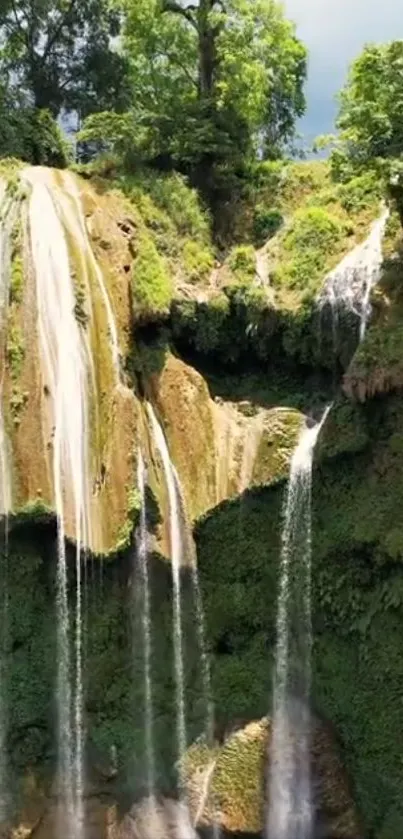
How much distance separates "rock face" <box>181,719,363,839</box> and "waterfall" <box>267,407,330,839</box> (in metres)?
0.14

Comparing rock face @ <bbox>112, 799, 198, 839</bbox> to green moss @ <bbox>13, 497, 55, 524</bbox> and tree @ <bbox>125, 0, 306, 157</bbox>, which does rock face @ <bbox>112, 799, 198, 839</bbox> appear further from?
tree @ <bbox>125, 0, 306, 157</bbox>

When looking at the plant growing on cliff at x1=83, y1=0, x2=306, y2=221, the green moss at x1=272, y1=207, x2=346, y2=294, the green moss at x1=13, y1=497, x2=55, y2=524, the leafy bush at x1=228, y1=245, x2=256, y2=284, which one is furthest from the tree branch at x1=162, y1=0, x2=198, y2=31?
the green moss at x1=13, y1=497, x2=55, y2=524

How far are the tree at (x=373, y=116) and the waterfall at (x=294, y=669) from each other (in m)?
6.62

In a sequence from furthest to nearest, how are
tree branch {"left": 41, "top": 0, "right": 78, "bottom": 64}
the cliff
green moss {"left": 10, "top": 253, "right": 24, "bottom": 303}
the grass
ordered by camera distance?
tree branch {"left": 41, "top": 0, "right": 78, "bottom": 64} → the grass → green moss {"left": 10, "top": 253, "right": 24, "bottom": 303} → the cliff

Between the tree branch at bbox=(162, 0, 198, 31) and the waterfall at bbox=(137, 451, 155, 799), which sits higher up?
the tree branch at bbox=(162, 0, 198, 31)

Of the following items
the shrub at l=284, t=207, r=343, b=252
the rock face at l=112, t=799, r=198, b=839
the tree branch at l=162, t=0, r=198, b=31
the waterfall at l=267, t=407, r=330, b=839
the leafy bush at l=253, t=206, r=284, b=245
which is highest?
the tree branch at l=162, t=0, r=198, b=31

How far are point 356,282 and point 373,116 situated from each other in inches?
188

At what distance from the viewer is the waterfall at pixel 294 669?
13766mm

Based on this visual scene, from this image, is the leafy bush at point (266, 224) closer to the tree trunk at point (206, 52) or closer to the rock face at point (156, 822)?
the tree trunk at point (206, 52)

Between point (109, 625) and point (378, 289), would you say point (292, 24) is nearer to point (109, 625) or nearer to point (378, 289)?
point (378, 289)

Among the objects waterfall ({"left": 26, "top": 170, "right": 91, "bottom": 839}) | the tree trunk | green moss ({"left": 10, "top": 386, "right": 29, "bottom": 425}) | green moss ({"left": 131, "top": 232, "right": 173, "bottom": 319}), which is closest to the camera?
waterfall ({"left": 26, "top": 170, "right": 91, "bottom": 839})

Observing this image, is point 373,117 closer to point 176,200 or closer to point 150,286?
point 176,200

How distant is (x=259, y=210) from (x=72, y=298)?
5.67 metres

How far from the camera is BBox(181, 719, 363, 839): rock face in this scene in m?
13.6
